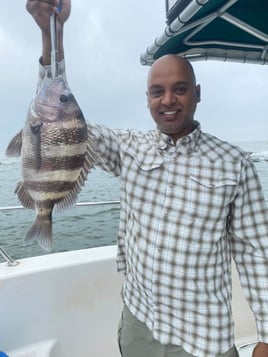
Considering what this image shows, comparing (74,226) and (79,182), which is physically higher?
(79,182)

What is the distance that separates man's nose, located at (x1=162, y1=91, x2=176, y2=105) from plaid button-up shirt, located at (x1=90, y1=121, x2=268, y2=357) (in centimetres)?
15

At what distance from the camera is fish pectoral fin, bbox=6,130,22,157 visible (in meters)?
1.08

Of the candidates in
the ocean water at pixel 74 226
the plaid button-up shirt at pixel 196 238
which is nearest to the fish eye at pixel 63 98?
the plaid button-up shirt at pixel 196 238

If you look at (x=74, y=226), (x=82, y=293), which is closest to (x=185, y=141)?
(x=82, y=293)

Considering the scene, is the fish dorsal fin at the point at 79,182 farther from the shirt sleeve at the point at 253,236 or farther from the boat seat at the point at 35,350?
the boat seat at the point at 35,350

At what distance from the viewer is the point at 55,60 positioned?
1.02 meters

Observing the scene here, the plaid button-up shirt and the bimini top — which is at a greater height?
the bimini top

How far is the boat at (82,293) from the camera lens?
2031 millimetres

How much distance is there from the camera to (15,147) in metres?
1.08

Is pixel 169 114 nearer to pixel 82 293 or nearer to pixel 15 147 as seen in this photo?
pixel 15 147

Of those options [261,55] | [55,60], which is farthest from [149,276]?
[261,55]

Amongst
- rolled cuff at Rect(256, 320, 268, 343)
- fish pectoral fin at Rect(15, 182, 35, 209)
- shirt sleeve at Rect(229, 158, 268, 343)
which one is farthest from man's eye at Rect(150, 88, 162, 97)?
rolled cuff at Rect(256, 320, 268, 343)

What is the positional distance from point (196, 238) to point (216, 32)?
2112 millimetres

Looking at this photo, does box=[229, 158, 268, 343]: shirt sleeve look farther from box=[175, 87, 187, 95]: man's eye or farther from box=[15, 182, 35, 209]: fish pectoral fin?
box=[15, 182, 35, 209]: fish pectoral fin
